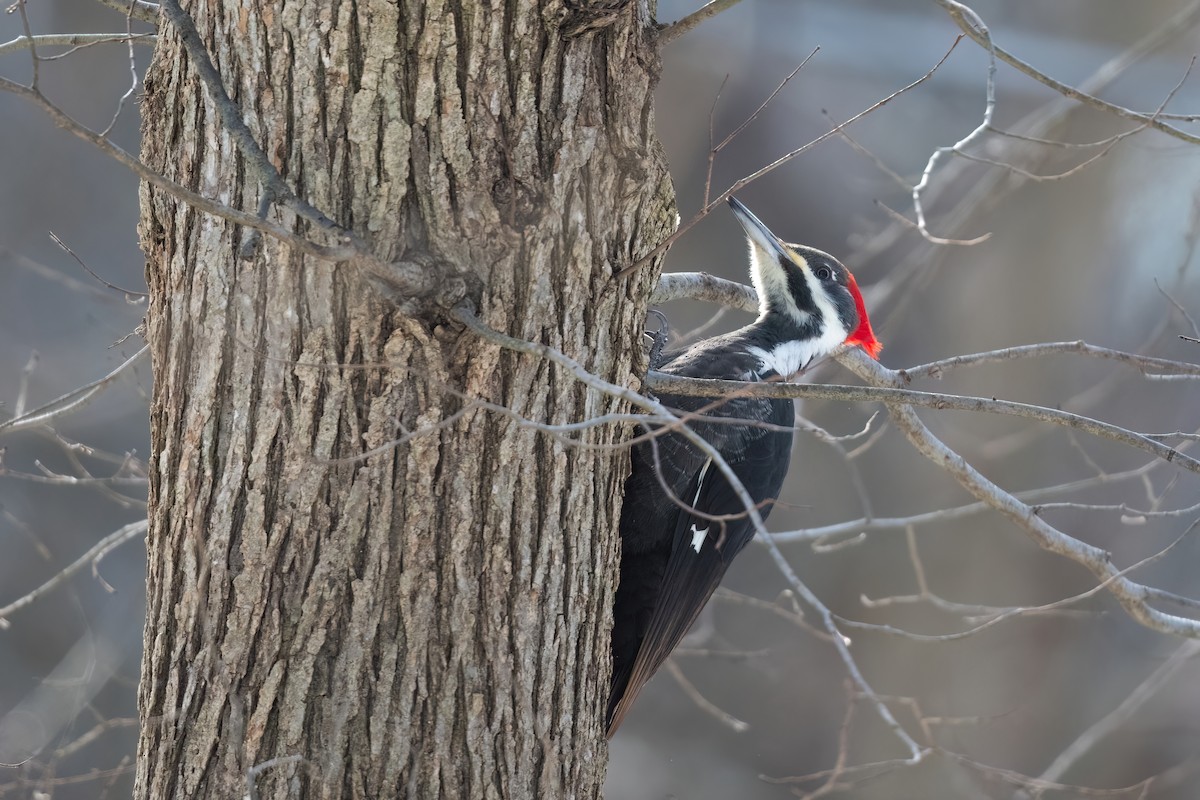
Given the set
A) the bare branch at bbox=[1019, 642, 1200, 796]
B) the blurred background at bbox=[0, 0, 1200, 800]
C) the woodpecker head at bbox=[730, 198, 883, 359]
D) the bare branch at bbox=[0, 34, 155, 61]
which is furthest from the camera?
the blurred background at bbox=[0, 0, 1200, 800]

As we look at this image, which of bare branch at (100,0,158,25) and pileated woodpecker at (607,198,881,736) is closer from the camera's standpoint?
bare branch at (100,0,158,25)

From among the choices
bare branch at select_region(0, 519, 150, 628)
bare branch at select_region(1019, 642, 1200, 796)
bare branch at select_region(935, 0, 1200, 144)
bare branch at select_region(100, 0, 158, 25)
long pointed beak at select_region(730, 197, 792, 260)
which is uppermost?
long pointed beak at select_region(730, 197, 792, 260)

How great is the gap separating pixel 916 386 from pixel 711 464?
4402 millimetres

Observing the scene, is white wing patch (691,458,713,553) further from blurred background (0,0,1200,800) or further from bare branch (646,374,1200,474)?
blurred background (0,0,1200,800)

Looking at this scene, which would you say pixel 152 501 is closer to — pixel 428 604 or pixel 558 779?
pixel 428 604

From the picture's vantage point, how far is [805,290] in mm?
3676

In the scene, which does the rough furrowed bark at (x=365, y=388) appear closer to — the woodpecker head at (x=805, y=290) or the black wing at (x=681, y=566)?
the black wing at (x=681, y=566)

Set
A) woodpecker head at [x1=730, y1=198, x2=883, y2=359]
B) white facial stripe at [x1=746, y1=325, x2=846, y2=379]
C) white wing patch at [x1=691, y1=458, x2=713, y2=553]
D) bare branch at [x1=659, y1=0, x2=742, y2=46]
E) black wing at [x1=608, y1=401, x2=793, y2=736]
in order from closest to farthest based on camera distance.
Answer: bare branch at [x1=659, y1=0, x2=742, y2=46] < black wing at [x1=608, y1=401, x2=793, y2=736] < white wing patch at [x1=691, y1=458, x2=713, y2=553] < white facial stripe at [x1=746, y1=325, x2=846, y2=379] < woodpecker head at [x1=730, y1=198, x2=883, y2=359]

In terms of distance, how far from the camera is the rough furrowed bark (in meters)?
1.85

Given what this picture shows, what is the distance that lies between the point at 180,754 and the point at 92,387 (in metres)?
1.23

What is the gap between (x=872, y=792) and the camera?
793 centimetres

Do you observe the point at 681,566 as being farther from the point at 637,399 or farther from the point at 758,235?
A: the point at 637,399

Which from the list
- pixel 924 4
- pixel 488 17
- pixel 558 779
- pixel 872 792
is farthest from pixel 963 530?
pixel 488 17

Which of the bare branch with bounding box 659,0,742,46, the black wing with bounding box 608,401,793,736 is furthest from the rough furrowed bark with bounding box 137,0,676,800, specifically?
the black wing with bounding box 608,401,793,736
